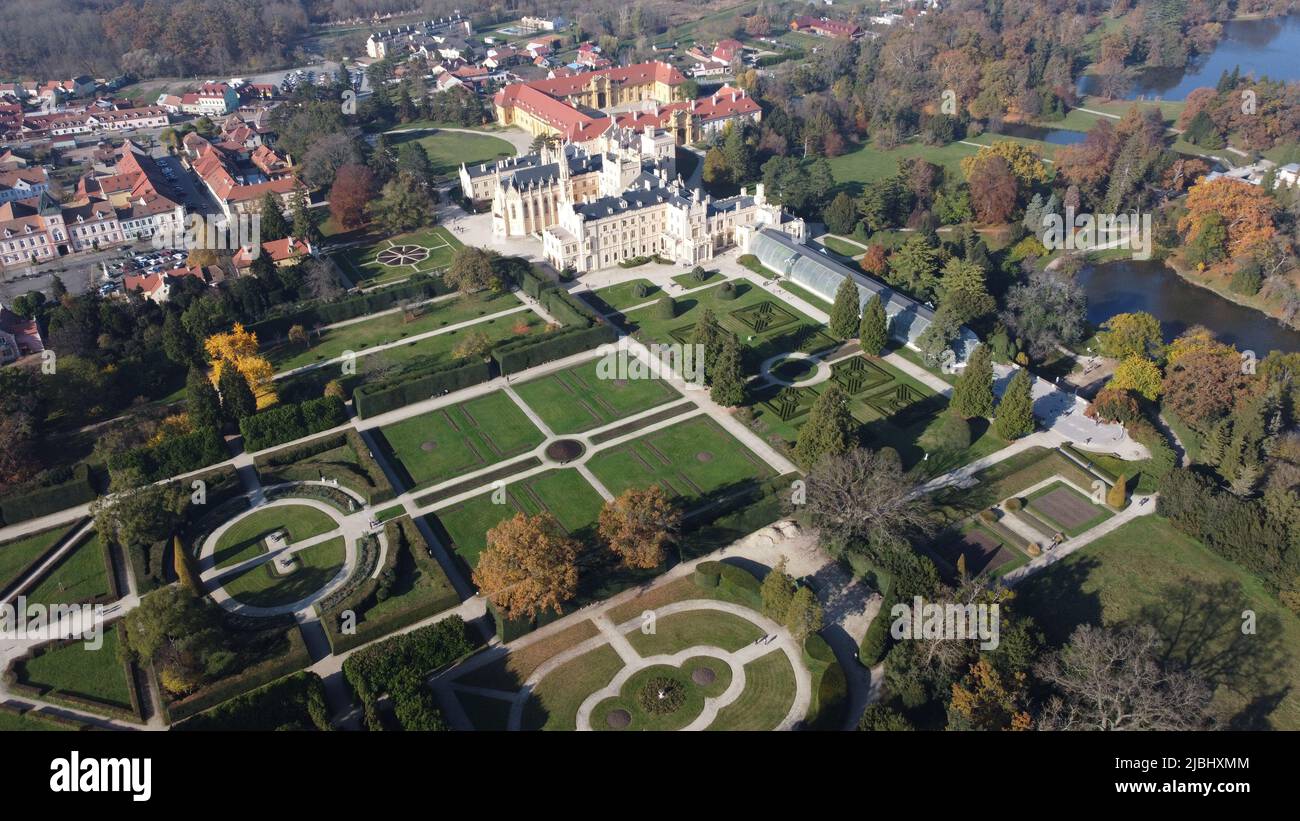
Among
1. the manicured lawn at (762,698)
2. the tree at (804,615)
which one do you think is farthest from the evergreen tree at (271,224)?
the manicured lawn at (762,698)

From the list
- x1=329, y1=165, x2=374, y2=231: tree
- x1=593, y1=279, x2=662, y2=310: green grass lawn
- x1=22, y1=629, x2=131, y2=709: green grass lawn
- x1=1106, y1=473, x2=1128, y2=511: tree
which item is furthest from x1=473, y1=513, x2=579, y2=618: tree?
x1=329, y1=165, x2=374, y2=231: tree

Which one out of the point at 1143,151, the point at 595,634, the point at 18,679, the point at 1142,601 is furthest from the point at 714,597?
the point at 1143,151

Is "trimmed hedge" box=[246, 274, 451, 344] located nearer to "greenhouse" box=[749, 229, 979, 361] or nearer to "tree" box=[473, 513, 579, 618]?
"greenhouse" box=[749, 229, 979, 361]

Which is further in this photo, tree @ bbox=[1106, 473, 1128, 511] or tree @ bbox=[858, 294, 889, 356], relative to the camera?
tree @ bbox=[858, 294, 889, 356]

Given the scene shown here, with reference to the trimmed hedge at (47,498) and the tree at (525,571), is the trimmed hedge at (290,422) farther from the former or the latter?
the tree at (525,571)

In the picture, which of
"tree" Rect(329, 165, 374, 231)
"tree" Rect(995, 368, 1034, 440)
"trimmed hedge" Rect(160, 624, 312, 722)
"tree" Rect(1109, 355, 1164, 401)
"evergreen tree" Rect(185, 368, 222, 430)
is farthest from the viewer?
"tree" Rect(329, 165, 374, 231)
